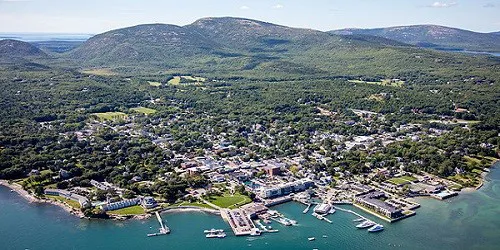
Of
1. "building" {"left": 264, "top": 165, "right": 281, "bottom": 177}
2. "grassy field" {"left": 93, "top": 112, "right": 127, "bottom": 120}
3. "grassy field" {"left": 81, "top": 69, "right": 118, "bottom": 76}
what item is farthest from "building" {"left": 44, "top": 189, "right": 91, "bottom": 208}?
"grassy field" {"left": 81, "top": 69, "right": 118, "bottom": 76}

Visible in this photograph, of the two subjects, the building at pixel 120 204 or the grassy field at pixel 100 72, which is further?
the grassy field at pixel 100 72

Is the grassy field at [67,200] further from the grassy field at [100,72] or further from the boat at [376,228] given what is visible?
the grassy field at [100,72]

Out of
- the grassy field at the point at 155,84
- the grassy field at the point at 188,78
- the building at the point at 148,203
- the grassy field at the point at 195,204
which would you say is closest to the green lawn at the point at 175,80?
the grassy field at the point at 188,78

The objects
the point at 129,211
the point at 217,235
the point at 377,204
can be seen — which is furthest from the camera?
the point at 377,204

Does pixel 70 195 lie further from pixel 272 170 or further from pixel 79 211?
pixel 272 170

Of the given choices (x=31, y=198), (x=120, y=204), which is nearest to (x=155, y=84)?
(x=31, y=198)
